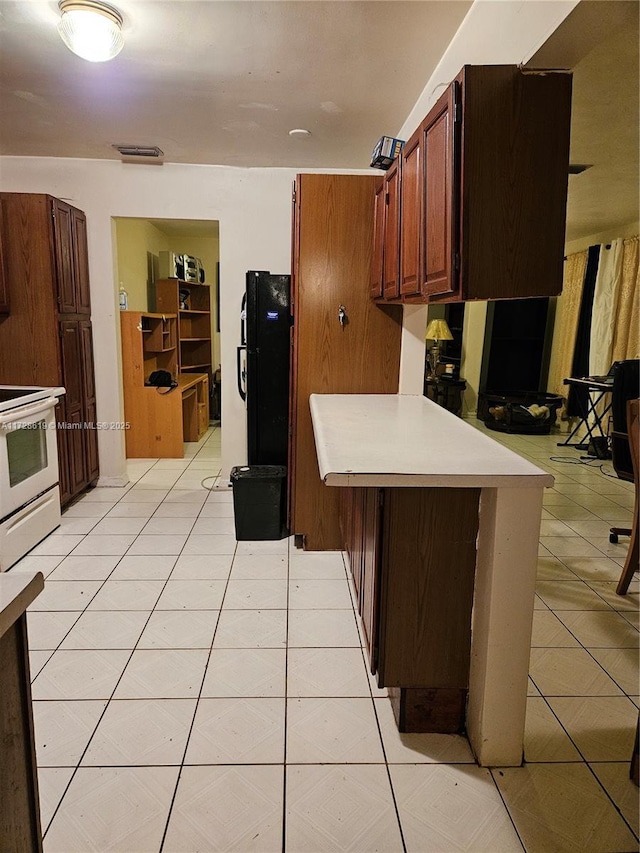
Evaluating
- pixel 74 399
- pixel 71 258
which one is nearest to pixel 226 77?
pixel 71 258

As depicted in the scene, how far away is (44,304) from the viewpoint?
12.0ft

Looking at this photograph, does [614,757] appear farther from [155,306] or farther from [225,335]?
[155,306]

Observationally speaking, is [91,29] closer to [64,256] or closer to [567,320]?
[64,256]

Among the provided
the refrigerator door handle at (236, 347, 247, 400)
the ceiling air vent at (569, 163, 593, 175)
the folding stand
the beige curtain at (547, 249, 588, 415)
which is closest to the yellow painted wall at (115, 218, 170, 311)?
the refrigerator door handle at (236, 347, 247, 400)

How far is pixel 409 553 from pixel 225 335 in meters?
3.10

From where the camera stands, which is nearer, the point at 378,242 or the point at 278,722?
the point at 278,722

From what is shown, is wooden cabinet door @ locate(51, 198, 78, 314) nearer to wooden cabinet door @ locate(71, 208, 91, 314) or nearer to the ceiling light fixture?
wooden cabinet door @ locate(71, 208, 91, 314)

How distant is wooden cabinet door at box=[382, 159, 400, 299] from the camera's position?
97.8 inches

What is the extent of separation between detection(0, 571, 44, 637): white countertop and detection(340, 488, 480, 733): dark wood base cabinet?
3.30 ft

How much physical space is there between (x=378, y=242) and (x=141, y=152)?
2081mm

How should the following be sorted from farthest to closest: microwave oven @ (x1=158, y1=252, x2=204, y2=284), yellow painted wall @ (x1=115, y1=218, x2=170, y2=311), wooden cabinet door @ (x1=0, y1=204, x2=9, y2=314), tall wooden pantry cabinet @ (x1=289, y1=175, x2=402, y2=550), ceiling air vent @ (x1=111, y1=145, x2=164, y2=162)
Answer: microwave oven @ (x1=158, y1=252, x2=204, y2=284) < yellow painted wall @ (x1=115, y1=218, x2=170, y2=311) < ceiling air vent @ (x1=111, y1=145, x2=164, y2=162) < wooden cabinet door @ (x1=0, y1=204, x2=9, y2=314) < tall wooden pantry cabinet @ (x1=289, y1=175, x2=402, y2=550)

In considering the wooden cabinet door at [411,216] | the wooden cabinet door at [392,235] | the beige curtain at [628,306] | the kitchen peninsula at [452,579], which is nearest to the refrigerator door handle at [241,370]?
the wooden cabinet door at [392,235]

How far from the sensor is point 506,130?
65.9 inches

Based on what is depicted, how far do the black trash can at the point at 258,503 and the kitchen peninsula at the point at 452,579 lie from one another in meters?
1.52
